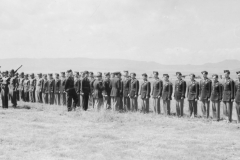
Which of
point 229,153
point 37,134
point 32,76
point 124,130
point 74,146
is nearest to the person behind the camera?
point 229,153

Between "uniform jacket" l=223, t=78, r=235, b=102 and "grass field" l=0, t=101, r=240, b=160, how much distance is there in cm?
122

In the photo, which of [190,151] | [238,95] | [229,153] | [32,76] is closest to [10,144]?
[190,151]

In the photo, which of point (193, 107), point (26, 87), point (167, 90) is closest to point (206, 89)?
point (193, 107)

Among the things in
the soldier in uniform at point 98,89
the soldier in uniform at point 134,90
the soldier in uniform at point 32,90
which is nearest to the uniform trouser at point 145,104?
the soldier in uniform at point 134,90

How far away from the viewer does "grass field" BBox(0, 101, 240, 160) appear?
24.2ft

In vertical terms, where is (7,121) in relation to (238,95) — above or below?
below

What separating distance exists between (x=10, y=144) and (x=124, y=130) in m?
3.78

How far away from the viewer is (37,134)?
31.0 feet

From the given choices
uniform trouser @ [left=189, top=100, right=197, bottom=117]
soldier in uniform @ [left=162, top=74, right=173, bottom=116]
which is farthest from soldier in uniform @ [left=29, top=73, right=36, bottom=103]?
uniform trouser @ [left=189, top=100, right=197, bottom=117]

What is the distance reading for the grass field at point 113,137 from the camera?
24.2 feet

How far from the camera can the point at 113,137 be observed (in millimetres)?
9125

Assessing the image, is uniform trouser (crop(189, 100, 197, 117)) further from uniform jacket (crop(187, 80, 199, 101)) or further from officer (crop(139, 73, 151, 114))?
officer (crop(139, 73, 151, 114))

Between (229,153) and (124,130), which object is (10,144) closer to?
(124,130)

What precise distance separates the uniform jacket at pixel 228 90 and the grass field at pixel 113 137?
1223 millimetres
